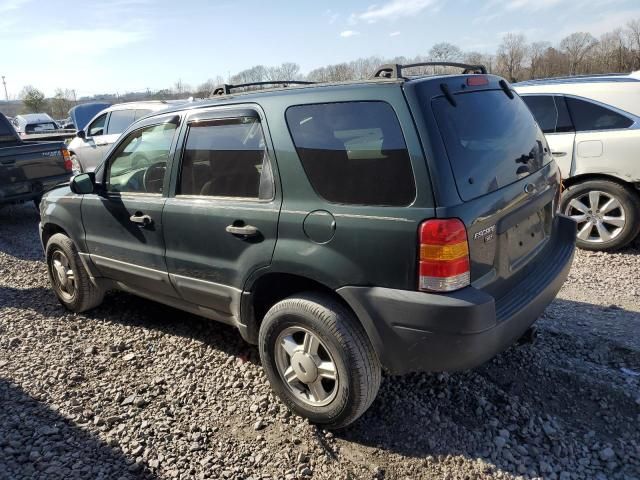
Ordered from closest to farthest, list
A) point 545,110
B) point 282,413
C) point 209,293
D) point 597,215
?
1. point 282,413
2. point 209,293
3. point 597,215
4. point 545,110

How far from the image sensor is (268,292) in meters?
3.09

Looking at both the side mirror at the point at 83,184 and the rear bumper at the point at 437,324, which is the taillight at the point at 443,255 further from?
the side mirror at the point at 83,184

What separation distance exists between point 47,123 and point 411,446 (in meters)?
27.7

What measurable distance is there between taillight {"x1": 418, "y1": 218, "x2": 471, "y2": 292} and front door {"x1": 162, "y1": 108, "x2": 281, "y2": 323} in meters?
0.89

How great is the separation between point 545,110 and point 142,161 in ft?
14.9

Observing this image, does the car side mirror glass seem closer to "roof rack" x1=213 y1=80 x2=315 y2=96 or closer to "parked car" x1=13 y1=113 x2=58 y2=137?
"roof rack" x1=213 y1=80 x2=315 y2=96

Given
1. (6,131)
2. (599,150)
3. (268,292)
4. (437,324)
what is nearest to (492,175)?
(437,324)

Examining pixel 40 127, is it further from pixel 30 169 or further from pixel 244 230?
pixel 244 230

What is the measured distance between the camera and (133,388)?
Answer: 11.2 feet

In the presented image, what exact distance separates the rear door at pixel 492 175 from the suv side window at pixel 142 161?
1947 mm

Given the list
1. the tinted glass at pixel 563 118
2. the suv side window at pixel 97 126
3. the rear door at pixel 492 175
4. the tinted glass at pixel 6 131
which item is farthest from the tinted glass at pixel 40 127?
the rear door at pixel 492 175

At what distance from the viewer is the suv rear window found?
7.94 ft

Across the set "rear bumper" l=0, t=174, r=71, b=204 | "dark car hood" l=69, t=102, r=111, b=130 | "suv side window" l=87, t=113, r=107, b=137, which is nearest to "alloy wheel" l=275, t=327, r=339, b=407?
"rear bumper" l=0, t=174, r=71, b=204

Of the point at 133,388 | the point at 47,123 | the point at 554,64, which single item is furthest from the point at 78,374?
the point at 554,64
